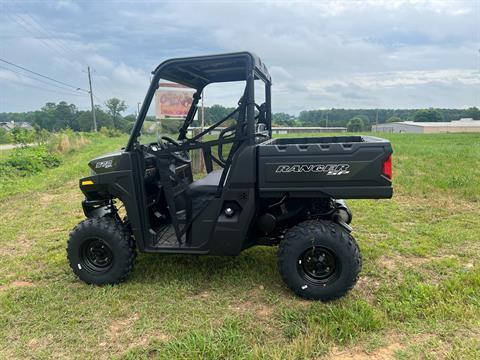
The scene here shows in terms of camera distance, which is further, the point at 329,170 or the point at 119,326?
the point at 329,170

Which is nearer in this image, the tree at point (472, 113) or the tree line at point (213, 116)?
the tree line at point (213, 116)

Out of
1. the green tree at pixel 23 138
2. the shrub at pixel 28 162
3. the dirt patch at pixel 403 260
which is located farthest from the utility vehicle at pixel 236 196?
the green tree at pixel 23 138

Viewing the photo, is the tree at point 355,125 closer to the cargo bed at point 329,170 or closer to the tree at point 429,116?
the tree at point 429,116

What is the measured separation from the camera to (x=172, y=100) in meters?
4.26

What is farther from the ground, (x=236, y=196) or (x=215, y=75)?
(x=215, y=75)

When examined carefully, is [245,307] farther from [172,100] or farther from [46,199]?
[46,199]

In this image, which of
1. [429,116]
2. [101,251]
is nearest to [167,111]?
[101,251]

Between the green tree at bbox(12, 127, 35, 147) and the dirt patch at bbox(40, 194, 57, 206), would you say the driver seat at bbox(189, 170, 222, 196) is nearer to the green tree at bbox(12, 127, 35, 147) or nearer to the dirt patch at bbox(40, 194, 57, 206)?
the dirt patch at bbox(40, 194, 57, 206)

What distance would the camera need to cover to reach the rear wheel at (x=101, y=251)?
3.63 metres

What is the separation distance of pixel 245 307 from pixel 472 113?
100.0m

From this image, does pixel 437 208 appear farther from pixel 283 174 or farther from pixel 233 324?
pixel 233 324

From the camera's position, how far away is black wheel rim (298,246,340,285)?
10.9 feet

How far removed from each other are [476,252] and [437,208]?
212cm

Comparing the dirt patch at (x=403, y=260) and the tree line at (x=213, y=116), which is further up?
the tree line at (x=213, y=116)
